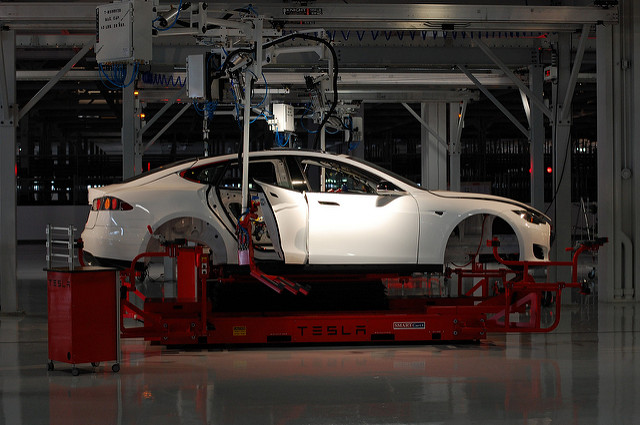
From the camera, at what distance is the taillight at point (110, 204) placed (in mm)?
8158

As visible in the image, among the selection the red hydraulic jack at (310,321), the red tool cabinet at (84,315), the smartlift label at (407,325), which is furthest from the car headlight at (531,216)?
the red tool cabinet at (84,315)

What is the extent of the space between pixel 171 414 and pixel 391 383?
1.75m

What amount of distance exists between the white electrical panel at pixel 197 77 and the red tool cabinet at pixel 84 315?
6.75 feet

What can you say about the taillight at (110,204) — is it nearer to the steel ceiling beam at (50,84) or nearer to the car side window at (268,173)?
the car side window at (268,173)

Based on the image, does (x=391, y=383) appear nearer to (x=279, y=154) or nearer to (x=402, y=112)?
(x=279, y=154)

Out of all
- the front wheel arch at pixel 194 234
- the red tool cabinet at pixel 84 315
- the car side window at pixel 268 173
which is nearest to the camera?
the red tool cabinet at pixel 84 315

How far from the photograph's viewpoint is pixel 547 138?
3544 centimetres

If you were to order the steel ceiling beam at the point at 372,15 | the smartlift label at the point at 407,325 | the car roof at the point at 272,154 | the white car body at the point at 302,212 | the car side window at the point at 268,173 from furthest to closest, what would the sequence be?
the steel ceiling beam at the point at 372,15 < the car roof at the point at 272,154 < the car side window at the point at 268,173 < the white car body at the point at 302,212 < the smartlift label at the point at 407,325

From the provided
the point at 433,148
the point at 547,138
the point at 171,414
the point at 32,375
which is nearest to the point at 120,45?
the point at 32,375

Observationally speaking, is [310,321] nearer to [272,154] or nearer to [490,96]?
[272,154]

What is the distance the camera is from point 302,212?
7.93 meters

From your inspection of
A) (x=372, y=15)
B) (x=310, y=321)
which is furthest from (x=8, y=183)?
(x=372, y=15)

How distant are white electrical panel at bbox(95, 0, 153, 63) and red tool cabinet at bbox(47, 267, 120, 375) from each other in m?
2.00

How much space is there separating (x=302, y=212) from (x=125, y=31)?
7.78 ft
